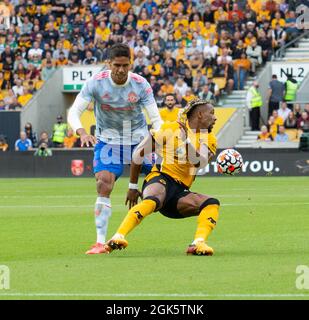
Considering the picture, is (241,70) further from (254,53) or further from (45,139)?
(45,139)

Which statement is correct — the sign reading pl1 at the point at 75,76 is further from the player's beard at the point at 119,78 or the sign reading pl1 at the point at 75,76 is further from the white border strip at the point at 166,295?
the white border strip at the point at 166,295

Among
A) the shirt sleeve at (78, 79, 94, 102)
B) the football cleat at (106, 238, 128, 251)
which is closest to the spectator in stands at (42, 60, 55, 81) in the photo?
the shirt sleeve at (78, 79, 94, 102)

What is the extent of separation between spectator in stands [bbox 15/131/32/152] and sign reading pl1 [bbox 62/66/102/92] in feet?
12.6

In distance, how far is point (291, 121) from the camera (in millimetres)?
35469

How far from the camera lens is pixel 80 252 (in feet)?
40.6

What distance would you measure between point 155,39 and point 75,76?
350 cm

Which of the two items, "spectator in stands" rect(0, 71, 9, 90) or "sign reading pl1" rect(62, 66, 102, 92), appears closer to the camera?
"sign reading pl1" rect(62, 66, 102, 92)

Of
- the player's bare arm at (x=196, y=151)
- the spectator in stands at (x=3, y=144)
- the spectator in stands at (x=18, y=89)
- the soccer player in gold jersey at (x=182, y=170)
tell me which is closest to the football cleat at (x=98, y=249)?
the soccer player in gold jersey at (x=182, y=170)

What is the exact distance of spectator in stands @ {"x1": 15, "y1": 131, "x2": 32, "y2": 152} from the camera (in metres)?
37.5

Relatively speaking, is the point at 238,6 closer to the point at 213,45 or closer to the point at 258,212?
the point at 213,45

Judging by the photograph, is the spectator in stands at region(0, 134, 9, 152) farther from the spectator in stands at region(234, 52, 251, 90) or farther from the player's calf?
the player's calf

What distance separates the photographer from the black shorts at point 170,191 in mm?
11906

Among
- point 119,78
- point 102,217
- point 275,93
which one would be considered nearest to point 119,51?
point 119,78

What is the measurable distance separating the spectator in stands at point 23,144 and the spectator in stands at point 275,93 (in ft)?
27.4
